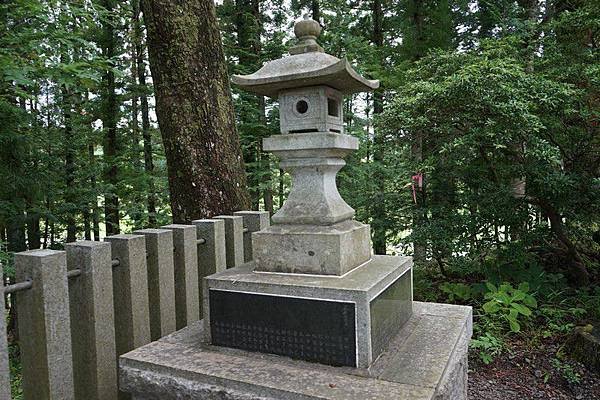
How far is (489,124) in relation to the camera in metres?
4.86

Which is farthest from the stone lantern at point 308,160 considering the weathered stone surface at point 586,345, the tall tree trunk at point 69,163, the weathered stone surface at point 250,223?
the tall tree trunk at point 69,163

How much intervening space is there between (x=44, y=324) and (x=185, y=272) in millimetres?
1163

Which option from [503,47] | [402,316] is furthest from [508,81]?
[402,316]

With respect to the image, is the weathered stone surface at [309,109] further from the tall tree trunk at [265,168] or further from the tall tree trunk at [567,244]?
the tall tree trunk at [265,168]

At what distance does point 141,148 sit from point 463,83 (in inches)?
348

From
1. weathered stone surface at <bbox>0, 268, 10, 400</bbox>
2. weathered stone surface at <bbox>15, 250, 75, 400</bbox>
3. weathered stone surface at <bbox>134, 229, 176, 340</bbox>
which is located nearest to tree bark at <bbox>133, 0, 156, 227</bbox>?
weathered stone surface at <bbox>134, 229, 176, 340</bbox>

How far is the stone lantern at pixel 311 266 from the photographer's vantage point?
2.61 metres

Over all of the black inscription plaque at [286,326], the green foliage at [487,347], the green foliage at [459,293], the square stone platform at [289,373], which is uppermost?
the black inscription plaque at [286,326]

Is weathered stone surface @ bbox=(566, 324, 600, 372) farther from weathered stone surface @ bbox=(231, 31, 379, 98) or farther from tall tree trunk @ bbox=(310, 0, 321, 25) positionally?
tall tree trunk @ bbox=(310, 0, 321, 25)

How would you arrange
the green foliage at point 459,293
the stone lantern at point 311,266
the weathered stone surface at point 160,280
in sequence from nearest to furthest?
the stone lantern at point 311,266 → the weathered stone surface at point 160,280 → the green foliage at point 459,293

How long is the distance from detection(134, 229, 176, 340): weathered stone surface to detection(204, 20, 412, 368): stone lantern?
1.34 ft

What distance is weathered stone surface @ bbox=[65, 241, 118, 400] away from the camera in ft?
8.67

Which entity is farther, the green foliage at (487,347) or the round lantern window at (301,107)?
the green foliage at (487,347)

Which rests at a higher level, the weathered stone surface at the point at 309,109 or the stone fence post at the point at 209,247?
the weathered stone surface at the point at 309,109
